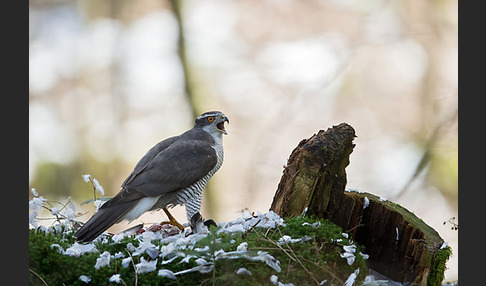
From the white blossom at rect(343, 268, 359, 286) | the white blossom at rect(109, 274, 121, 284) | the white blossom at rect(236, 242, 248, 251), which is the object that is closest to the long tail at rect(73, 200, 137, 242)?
the white blossom at rect(109, 274, 121, 284)

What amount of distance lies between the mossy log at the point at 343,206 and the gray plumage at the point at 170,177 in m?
0.72

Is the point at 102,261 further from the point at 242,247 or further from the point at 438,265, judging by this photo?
the point at 438,265

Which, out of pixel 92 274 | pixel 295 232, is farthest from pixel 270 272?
pixel 92 274

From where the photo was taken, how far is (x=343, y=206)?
2.96 metres

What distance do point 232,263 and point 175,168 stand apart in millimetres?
1330

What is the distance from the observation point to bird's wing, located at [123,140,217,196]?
336 centimetres

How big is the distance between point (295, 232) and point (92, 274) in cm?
99

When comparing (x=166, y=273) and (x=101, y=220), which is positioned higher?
(x=101, y=220)

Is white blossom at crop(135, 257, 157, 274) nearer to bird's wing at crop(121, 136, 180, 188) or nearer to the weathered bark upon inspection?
the weathered bark

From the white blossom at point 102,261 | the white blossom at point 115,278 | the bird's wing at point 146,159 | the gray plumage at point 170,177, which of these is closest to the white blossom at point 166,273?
the white blossom at point 115,278

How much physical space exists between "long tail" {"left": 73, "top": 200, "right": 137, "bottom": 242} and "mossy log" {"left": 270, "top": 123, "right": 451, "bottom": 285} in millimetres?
936

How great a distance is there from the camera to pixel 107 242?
2662 millimetres

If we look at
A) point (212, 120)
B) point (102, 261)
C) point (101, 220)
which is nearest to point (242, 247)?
point (102, 261)

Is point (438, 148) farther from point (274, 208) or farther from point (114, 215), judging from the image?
point (114, 215)
